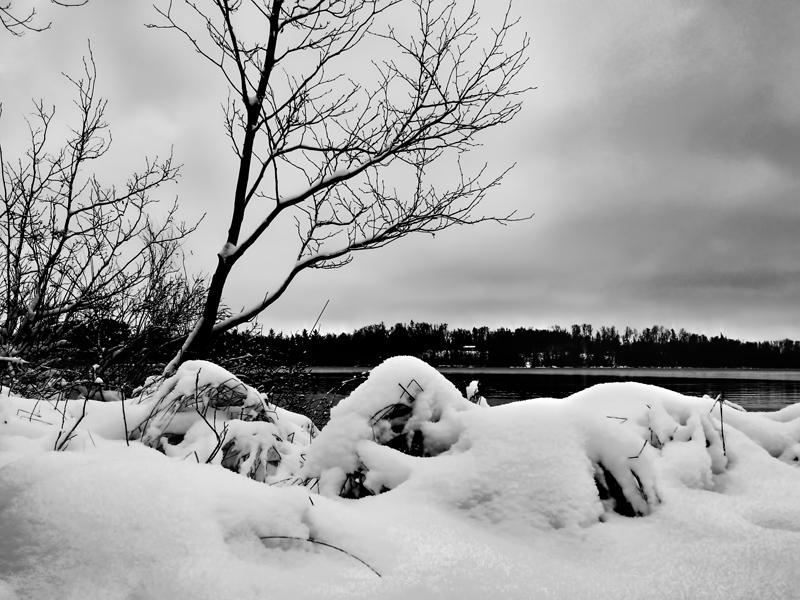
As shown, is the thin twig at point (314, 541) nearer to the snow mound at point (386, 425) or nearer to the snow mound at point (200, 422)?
the snow mound at point (386, 425)

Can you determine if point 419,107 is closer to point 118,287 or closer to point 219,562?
A: point 118,287

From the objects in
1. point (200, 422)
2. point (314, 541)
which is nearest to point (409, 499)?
point (314, 541)

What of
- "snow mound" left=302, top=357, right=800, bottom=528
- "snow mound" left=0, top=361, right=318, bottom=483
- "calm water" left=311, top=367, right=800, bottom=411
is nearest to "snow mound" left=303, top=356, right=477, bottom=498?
"snow mound" left=302, top=357, right=800, bottom=528

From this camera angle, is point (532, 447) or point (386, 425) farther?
point (386, 425)

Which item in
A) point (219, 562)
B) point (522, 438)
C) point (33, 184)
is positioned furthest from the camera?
point (33, 184)

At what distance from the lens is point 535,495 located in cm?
185

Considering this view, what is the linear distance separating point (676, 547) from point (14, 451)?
2478 millimetres

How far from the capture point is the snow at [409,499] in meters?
1.29

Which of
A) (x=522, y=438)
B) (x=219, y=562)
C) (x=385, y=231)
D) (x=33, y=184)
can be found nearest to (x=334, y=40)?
(x=385, y=231)

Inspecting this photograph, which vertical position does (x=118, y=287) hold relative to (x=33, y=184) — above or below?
below

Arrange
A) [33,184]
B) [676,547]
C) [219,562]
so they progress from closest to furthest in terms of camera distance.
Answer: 1. [219,562]
2. [676,547]
3. [33,184]

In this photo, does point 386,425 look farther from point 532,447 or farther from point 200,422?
point 200,422

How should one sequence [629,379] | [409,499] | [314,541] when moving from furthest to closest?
1. [629,379]
2. [409,499]
3. [314,541]

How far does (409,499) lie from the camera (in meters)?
1.92
